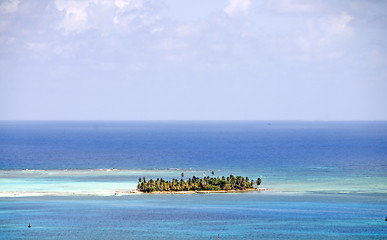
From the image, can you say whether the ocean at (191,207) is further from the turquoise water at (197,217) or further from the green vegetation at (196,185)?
the green vegetation at (196,185)

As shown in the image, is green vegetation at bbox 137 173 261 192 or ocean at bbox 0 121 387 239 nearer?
ocean at bbox 0 121 387 239

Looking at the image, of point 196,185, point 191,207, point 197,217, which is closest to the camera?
point 197,217

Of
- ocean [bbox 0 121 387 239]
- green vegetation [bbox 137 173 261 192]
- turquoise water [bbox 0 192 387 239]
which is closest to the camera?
turquoise water [bbox 0 192 387 239]

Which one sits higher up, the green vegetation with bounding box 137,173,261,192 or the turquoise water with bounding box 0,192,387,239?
the green vegetation with bounding box 137,173,261,192

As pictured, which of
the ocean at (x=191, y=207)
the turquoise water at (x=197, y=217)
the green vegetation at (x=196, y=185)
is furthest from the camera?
the green vegetation at (x=196, y=185)

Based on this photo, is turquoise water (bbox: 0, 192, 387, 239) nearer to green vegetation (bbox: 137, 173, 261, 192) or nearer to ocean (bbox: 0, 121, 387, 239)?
ocean (bbox: 0, 121, 387, 239)

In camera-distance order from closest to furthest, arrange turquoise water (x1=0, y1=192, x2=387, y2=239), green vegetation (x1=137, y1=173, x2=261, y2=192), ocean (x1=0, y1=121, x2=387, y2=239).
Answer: turquoise water (x1=0, y1=192, x2=387, y2=239), ocean (x1=0, y1=121, x2=387, y2=239), green vegetation (x1=137, y1=173, x2=261, y2=192)

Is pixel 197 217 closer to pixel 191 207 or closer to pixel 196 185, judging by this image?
pixel 191 207

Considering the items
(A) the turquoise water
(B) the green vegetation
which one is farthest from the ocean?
(B) the green vegetation

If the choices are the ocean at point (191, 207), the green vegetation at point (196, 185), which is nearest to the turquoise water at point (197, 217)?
the ocean at point (191, 207)

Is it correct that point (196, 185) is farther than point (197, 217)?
Yes

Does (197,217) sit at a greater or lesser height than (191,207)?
lesser

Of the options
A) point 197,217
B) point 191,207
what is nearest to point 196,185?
point 191,207
